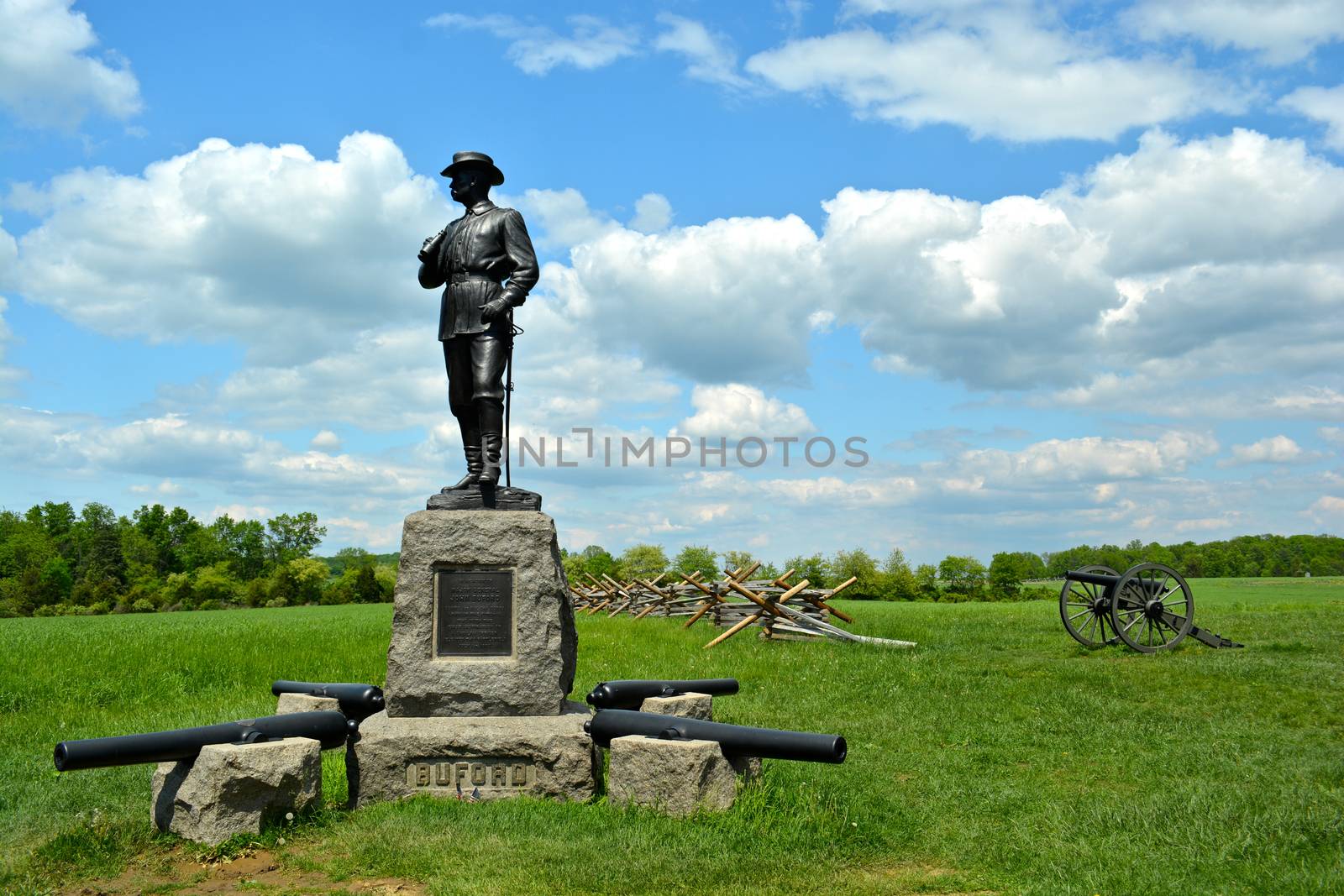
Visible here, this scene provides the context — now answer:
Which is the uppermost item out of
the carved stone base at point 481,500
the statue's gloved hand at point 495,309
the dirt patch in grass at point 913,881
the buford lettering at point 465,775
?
the statue's gloved hand at point 495,309

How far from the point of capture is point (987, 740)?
9.63 meters

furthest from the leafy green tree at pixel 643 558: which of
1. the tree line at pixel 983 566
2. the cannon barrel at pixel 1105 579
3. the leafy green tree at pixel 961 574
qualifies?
the cannon barrel at pixel 1105 579

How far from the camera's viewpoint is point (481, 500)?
7793mm

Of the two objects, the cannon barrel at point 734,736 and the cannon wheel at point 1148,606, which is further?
the cannon wheel at point 1148,606

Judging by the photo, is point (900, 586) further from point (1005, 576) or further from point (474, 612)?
point (474, 612)

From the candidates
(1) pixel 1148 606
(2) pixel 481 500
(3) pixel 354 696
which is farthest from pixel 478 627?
(1) pixel 1148 606

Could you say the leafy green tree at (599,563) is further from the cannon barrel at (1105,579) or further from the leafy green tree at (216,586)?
the cannon barrel at (1105,579)

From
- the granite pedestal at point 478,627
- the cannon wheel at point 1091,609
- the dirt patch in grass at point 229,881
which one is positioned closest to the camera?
the dirt patch in grass at point 229,881

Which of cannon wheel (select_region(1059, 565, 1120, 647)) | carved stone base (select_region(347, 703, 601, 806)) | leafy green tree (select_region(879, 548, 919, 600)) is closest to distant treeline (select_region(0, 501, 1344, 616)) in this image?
leafy green tree (select_region(879, 548, 919, 600))

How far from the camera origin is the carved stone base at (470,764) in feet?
22.2

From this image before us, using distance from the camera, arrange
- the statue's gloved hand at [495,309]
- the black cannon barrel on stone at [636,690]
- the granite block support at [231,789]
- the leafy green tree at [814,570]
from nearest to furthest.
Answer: the granite block support at [231,789]
the black cannon barrel on stone at [636,690]
the statue's gloved hand at [495,309]
the leafy green tree at [814,570]

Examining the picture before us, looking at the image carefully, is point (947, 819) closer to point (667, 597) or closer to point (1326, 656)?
point (1326, 656)

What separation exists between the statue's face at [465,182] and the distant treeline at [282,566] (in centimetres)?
2459

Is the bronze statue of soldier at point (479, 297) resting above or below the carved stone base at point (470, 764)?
above
